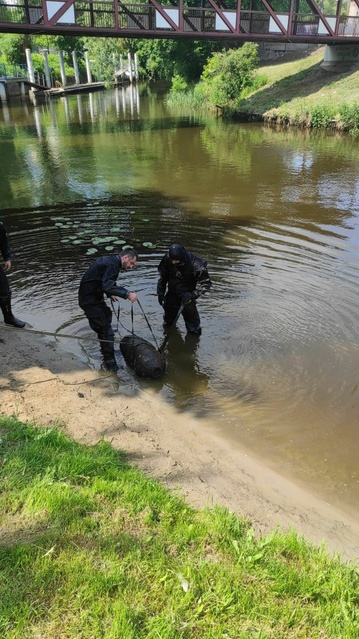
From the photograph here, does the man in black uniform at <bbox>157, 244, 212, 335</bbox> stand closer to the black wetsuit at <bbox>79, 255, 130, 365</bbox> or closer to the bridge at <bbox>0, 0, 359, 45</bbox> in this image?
the black wetsuit at <bbox>79, 255, 130, 365</bbox>

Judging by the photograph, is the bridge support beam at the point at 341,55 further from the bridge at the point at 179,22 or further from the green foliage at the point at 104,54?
the green foliage at the point at 104,54

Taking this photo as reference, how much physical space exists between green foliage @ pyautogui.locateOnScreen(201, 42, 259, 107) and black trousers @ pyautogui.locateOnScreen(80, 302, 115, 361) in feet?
108

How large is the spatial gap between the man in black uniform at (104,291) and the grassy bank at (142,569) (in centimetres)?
282

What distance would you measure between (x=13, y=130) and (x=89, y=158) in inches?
445

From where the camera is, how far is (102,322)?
6484 millimetres

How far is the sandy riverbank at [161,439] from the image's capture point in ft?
12.7

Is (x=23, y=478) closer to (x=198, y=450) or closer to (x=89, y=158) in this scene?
(x=198, y=450)

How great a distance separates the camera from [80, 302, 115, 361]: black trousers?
6.39m

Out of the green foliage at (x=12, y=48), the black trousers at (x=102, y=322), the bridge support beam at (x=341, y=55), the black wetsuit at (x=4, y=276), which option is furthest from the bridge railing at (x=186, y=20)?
the green foliage at (x=12, y=48)

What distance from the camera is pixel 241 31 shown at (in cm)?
2878

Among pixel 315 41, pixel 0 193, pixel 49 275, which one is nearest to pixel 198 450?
A: pixel 49 275

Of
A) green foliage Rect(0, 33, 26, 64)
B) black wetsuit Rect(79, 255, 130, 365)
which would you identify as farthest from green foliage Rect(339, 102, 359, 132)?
green foliage Rect(0, 33, 26, 64)

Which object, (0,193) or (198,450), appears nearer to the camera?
(198,450)

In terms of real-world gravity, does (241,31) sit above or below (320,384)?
above
